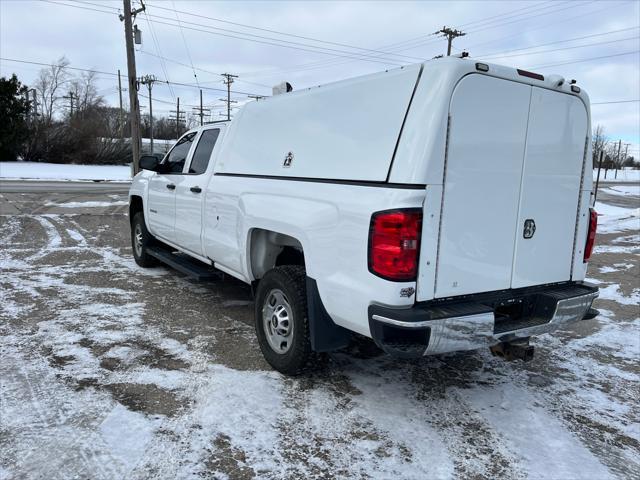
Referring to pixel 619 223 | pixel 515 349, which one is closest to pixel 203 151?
pixel 515 349

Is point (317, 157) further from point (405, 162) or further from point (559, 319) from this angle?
point (559, 319)

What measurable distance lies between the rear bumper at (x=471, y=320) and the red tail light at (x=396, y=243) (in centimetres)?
22

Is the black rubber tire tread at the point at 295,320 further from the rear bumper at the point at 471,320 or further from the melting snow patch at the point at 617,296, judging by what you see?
the melting snow patch at the point at 617,296

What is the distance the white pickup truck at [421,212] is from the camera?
2986 mm

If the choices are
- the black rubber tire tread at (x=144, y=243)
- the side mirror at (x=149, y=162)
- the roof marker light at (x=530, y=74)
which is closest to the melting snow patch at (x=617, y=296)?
the roof marker light at (x=530, y=74)

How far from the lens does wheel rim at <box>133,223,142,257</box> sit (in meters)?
7.44

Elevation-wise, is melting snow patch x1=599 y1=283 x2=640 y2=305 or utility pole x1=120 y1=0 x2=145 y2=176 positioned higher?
utility pole x1=120 y1=0 x2=145 y2=176

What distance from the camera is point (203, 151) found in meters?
5.62

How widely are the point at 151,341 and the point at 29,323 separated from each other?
4.52ft

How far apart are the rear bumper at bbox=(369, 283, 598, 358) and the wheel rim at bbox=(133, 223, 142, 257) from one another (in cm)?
533

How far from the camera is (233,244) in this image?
15.3 ft

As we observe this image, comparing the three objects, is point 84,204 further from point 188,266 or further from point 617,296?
point 617,296

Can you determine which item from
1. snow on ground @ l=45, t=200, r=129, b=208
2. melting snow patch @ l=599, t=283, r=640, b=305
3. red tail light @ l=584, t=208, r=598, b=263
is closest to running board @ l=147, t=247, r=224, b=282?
red tail light @ l=584, t=208, r=598, b=263

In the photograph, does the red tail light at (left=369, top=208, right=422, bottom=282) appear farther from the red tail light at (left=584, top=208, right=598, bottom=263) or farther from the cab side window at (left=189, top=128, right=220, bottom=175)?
the cab side window at (left=189, top=128, right=220, bottom=175)
